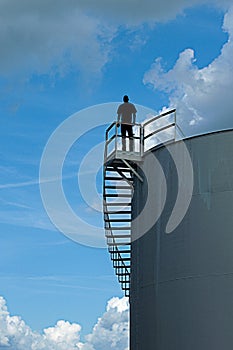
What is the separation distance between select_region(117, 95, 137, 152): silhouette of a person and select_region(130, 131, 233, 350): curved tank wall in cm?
151

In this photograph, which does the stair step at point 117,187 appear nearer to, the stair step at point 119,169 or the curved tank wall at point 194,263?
the stair step at point 119,169

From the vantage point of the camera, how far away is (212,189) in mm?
18969

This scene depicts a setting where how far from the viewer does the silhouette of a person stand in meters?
21.9

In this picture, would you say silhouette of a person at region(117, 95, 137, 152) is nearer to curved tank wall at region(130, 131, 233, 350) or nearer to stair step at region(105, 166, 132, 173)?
stair step at region(105, 166, 132, 173)

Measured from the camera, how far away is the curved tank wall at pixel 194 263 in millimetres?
18172

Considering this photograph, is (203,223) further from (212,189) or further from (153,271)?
(153,271)

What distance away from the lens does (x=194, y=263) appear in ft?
61.6

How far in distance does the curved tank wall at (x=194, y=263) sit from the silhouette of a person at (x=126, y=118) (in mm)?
1510

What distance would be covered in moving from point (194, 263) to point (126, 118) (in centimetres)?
578

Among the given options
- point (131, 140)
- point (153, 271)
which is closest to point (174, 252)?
point (153, 271)

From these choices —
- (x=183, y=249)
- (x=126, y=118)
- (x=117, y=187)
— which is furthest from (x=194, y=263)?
(x=126, y=118)

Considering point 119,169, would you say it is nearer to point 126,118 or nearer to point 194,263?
point 126,118

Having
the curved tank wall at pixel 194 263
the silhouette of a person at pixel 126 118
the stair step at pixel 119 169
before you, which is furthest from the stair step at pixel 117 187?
the curved tank wall at pixel 194 263

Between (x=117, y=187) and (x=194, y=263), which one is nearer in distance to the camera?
(x=194, y=263)
